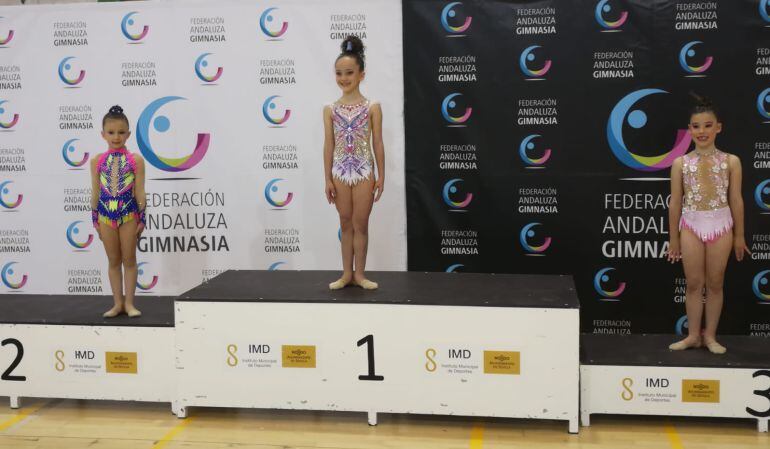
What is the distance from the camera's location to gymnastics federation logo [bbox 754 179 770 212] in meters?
5.03

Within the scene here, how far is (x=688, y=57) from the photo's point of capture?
5047mm

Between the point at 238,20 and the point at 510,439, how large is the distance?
347cm

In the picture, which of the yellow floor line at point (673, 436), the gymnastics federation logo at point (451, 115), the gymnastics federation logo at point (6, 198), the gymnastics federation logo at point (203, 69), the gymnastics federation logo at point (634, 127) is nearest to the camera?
the yellow floor line at point (673, 436)

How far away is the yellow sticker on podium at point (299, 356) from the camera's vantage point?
4.08m

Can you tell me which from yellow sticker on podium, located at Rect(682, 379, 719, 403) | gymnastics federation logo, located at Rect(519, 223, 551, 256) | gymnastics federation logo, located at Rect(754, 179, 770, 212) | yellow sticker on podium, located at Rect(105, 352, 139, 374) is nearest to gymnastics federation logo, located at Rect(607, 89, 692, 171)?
gymnastics federation logo, located at Rect(754, 179, 770, 212)

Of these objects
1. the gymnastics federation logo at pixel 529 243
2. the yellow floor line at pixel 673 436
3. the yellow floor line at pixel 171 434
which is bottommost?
the yellow floor line at pixel 673 436

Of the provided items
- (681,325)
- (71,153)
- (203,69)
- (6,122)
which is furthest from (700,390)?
(6,122)

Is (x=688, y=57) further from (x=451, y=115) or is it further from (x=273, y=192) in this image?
(x=273, y=192)

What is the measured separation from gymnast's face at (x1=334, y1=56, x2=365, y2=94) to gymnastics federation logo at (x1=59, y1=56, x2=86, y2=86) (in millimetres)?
2457

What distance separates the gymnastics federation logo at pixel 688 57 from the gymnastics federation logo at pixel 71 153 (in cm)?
429

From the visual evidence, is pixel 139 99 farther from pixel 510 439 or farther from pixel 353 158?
pixel 510 439

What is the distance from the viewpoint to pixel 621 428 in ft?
13.3

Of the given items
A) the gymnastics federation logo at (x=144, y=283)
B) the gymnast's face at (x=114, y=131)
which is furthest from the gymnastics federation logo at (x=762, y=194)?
the gymnastics federation logo at (x=144, y=283)

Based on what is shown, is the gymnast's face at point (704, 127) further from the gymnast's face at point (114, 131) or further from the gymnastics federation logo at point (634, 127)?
the gymnast's face at point (114, 131)
